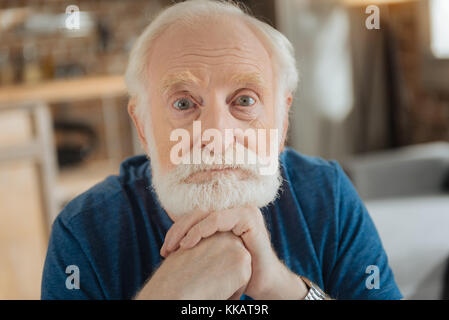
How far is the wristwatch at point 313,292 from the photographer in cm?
50

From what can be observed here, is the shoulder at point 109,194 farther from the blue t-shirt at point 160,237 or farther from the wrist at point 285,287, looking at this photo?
the wrist at point 285,287

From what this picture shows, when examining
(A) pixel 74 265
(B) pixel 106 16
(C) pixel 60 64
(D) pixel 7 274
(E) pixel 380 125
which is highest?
(B) pixel 106 16

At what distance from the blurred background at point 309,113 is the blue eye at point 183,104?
0.39ft

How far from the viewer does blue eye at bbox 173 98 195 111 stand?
18.1 inches

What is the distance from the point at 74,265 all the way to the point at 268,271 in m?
0.21

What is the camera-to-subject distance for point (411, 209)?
1.18 m

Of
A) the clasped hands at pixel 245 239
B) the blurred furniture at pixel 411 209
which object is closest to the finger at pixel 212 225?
the clasped hands at pixel 245 239

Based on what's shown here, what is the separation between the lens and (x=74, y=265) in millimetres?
511

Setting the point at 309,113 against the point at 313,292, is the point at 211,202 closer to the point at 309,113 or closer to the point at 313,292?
the point at 313,292

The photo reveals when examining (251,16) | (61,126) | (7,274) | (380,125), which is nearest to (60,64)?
(61,126)

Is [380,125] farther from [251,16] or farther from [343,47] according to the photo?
[251,16]

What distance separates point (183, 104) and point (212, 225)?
124mm

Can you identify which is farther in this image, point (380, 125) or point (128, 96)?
point (380, 125)

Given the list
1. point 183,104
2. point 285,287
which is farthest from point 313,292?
point 183,104
